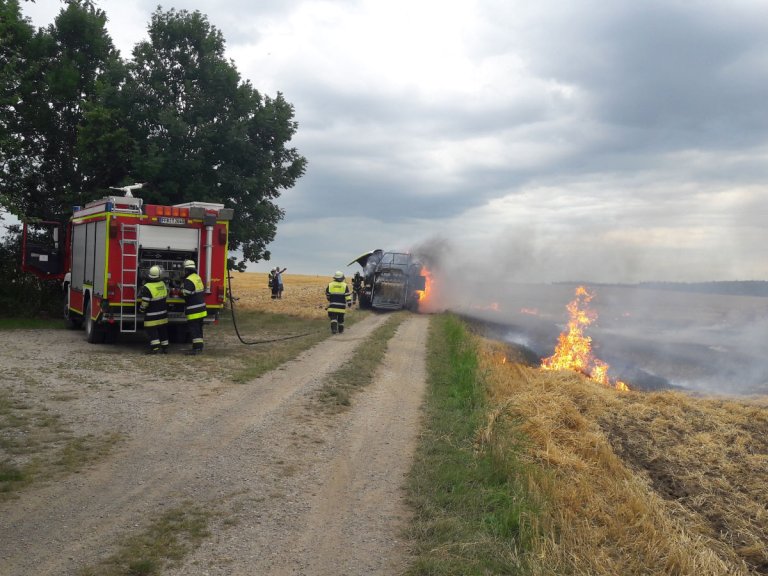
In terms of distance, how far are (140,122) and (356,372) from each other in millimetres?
14903

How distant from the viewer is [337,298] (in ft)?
57.7

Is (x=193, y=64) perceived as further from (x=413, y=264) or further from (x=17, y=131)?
(x=413, y=264)

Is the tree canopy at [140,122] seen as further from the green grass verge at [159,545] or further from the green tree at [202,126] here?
the green grass verge at [159,545]

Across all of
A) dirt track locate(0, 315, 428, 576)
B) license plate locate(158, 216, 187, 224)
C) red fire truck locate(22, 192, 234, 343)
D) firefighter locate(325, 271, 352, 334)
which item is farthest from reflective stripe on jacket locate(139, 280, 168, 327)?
firefighter locate(325, 271, 352, 334)

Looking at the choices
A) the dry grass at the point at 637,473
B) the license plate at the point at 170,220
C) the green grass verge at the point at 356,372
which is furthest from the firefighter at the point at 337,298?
the dry grass at the point at 637,473

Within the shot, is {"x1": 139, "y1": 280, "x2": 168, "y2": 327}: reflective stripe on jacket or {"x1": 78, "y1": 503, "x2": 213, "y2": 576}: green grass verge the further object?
{"x1": 139, "y1": 280, "x2": 168, "y2": 327}: reflective stripe on jacket

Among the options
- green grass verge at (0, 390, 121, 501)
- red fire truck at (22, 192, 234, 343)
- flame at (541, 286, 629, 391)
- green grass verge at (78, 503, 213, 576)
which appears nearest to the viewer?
green grass verge at (78, 503, 213, 576)

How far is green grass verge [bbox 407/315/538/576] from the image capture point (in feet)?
15.3

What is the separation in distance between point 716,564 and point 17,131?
23.2 metres

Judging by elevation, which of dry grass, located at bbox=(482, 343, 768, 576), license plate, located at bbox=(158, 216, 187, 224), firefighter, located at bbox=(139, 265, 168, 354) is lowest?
dry grass, located at bbox=(482, 343, 768, 576)

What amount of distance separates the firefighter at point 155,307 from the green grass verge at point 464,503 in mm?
6972

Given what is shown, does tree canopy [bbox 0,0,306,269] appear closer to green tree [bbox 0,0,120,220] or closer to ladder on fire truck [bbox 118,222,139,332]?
green tree [bbox 0,0,120,220]

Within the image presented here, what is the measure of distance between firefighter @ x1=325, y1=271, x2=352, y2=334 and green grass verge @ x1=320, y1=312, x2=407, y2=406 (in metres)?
1.11

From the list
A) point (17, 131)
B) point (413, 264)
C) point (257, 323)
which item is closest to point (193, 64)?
point (17, 131)
